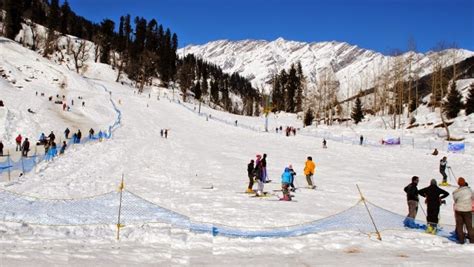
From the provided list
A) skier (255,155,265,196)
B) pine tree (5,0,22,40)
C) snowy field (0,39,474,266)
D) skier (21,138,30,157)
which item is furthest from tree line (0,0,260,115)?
skier (255,155,265,196)

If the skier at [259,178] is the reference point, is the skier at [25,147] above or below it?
above

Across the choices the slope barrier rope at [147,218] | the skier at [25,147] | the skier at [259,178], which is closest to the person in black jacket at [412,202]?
the slope barrier rope at [147,218]

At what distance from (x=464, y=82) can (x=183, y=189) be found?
8828cm

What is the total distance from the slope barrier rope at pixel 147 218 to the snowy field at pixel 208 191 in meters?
0.51

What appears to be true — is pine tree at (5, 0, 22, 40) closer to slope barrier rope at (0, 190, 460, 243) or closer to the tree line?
the tree line

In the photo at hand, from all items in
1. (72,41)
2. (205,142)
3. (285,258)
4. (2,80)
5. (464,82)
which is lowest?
(285,258)

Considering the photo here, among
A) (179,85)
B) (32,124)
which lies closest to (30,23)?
(179,85)

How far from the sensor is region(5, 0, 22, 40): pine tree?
345ft

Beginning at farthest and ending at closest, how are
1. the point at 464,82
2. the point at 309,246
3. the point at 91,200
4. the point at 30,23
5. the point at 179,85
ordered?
1. the point at 179,85
2. the point at 30,23
3. the point at 464,82
4. the point at 91,200
5. the point at 309,246

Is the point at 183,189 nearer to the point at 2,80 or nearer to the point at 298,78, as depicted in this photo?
the point at 2,80

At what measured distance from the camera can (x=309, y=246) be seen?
10.7 meters

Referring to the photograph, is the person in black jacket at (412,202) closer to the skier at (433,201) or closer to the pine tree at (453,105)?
the skier at (433,201)

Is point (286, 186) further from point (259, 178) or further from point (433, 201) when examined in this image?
point (433, 201)

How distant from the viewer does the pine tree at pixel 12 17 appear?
10501 centimetres
